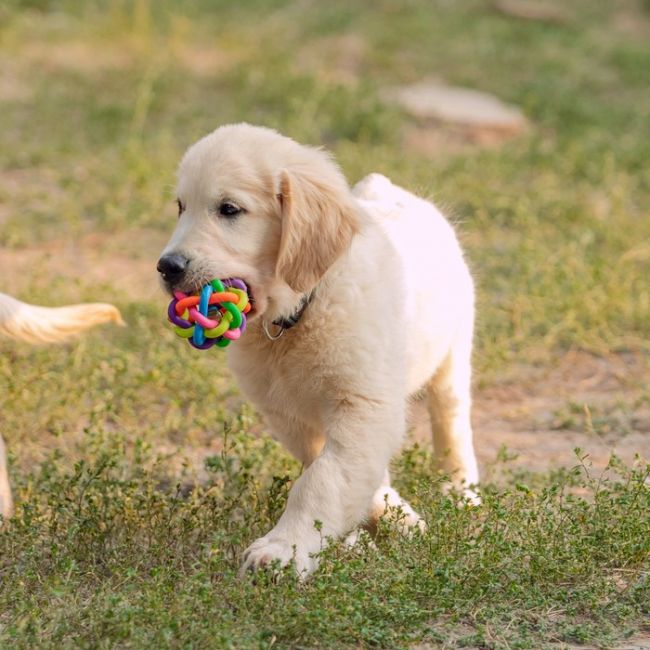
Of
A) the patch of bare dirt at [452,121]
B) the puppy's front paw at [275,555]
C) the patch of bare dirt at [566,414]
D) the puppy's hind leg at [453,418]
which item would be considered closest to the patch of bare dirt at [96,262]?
the patch of bare dirt at [566,414]

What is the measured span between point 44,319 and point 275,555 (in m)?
1.73

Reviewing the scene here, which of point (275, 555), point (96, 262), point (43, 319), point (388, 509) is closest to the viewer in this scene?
point (275, 555)

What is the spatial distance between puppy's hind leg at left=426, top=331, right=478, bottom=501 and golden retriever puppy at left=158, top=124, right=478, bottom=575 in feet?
2.72

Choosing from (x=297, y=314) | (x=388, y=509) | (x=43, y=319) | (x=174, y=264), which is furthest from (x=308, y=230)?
(x=43, y=319)

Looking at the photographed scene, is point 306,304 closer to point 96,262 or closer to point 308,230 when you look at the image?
point 308,230

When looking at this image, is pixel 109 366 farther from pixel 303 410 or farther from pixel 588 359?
pixel 588 359

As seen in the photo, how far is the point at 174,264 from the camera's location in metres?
4.02

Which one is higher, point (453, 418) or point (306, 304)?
point (306, 304)

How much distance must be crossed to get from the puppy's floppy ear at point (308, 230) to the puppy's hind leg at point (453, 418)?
3.99 feet

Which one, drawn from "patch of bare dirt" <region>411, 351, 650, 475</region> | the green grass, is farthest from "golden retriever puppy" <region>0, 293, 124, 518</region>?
"patch of bare dirt" <region>411, 351, 650, 475</region>

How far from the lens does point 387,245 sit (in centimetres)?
454

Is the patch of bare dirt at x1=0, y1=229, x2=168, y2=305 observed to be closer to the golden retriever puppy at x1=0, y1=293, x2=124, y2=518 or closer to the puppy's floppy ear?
the golden retriever puppy at x1=0, y1=293, x2=124, y2=518

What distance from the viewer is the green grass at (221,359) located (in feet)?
12.3

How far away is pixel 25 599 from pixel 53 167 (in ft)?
19.1
